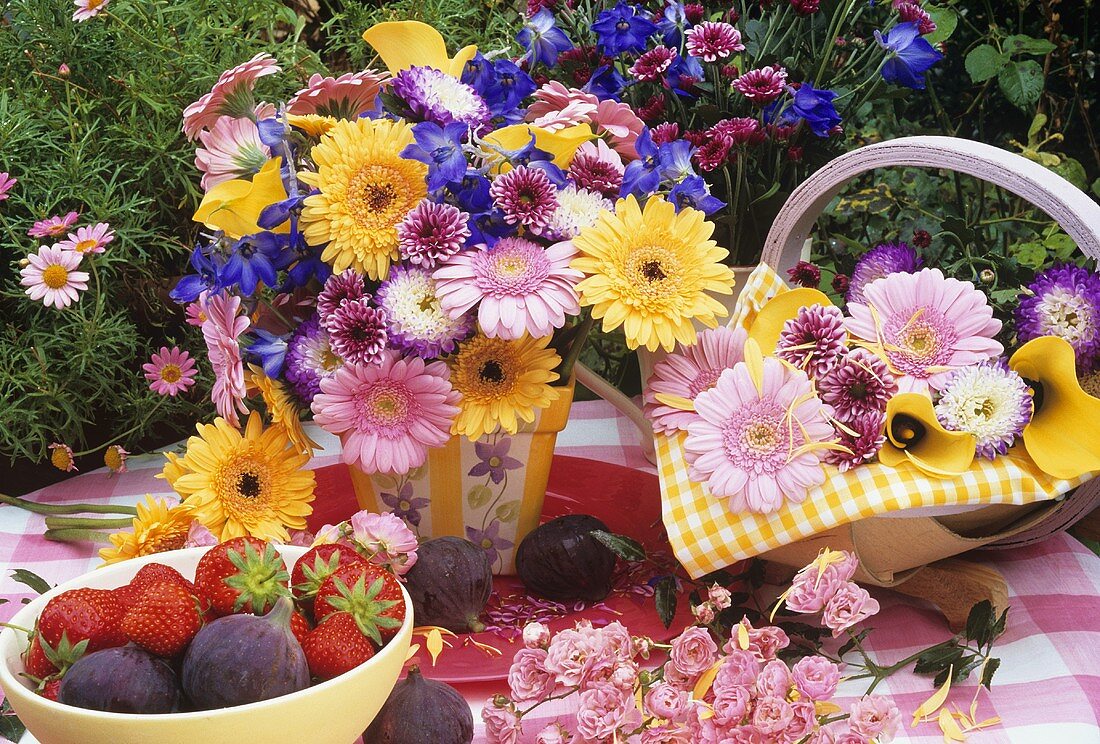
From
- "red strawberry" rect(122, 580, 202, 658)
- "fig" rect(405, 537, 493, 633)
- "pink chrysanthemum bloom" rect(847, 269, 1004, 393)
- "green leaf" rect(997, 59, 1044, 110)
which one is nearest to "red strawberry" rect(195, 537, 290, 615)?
"red strawberry" rect(122, 580, 202, 658)

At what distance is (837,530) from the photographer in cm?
57

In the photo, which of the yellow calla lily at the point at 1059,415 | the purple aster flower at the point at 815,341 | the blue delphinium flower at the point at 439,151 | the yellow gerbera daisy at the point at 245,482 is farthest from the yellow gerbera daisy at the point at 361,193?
the yellow calla lily at the point at 1059,415

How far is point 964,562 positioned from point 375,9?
76 cm

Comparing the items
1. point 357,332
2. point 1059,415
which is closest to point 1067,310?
point 1059,415

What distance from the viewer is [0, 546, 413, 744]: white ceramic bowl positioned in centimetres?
38

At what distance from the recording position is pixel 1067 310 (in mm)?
593

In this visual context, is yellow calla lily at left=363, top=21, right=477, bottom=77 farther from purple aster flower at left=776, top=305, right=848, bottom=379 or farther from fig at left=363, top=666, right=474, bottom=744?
fig at left=363, top=666, right=474, bottom=744

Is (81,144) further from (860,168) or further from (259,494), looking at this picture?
(860,168)

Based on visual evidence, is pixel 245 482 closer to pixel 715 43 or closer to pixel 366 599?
pixel 366 599

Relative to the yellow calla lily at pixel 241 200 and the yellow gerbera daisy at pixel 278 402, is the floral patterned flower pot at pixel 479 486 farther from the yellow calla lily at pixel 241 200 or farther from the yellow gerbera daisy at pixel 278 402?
the yellow calla lily at pixel 241 200

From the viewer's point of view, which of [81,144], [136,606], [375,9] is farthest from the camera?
[375,9]

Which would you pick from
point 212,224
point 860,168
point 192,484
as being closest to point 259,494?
point 192,484

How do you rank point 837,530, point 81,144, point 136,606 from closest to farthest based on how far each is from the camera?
point 136,606
point 837,530
point 81,144

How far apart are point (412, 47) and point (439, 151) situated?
11 cm
